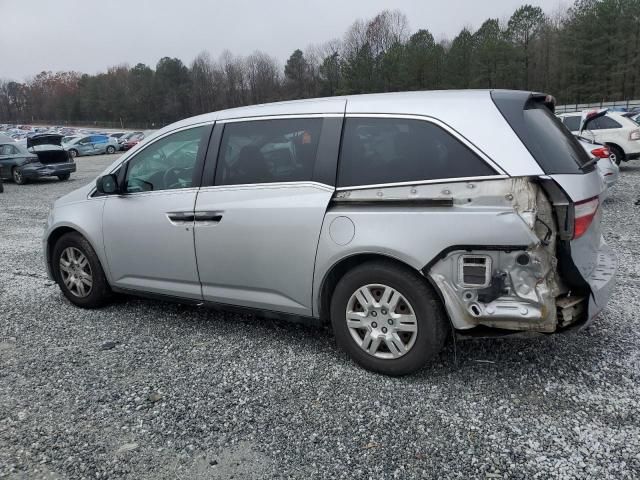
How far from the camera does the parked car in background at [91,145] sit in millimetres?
37625

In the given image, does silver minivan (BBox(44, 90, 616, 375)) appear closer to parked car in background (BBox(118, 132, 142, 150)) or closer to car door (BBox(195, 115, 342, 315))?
car door (BBox(195, 115, 342, 315))

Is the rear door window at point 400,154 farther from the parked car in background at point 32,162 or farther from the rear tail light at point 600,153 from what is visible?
the parked car in background at point 32,162

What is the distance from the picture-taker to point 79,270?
16.3ft

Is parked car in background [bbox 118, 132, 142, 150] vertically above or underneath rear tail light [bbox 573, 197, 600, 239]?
above

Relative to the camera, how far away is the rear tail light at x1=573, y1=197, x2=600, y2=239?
298 centimetres

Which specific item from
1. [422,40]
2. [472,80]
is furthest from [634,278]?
[422,40]

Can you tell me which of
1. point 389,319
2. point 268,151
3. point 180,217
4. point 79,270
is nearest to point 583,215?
point 389,319

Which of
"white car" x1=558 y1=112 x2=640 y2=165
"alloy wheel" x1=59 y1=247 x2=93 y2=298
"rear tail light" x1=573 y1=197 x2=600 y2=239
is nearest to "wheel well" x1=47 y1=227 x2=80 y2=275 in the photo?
"alloy wheel" x1=59 y1=247 x2=93 y2=298

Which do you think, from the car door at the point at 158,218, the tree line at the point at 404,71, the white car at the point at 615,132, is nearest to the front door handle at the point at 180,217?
the car door at the point at 158,218

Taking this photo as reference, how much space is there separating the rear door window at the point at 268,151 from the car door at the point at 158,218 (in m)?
0.26

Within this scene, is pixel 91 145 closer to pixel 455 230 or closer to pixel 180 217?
pixel 180 217

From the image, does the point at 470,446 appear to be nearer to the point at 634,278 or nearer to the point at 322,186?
the point at 322,186

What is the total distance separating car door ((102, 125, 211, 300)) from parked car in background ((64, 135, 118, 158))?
3619 centimetres

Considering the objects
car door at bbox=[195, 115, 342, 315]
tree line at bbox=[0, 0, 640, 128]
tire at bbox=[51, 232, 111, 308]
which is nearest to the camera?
car door at bbox=[195, 115, 342, 315]
